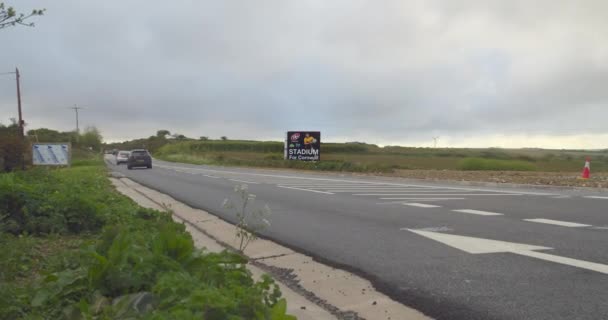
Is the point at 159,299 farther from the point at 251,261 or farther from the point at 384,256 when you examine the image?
the point at 384,256

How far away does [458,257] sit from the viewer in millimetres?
5629

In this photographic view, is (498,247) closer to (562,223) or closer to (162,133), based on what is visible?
(562,223)

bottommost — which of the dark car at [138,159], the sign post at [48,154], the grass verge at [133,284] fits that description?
the dark car at [138,159]

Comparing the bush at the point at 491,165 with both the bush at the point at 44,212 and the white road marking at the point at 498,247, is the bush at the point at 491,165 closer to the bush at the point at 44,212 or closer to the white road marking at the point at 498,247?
the white road marking at the point at 498,247

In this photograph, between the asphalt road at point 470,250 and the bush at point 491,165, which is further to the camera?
the bush at point 491,165

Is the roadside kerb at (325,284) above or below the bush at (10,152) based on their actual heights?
below

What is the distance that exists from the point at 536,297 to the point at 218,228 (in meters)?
5.30

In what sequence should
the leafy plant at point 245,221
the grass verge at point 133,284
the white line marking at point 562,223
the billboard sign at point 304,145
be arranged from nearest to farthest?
the grass verge at point 133,284 < the leafy plant at point 245,221 < the white line marking at point 562,223 < the billboard sign at point 304,145

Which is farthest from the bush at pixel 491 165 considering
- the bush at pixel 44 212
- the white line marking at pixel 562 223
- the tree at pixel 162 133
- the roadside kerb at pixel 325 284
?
the tree at pixel 162 133

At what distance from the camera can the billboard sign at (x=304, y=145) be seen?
3716 cm

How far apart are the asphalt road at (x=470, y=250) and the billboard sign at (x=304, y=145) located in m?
25.7

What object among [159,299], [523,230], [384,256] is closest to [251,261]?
[384,256]

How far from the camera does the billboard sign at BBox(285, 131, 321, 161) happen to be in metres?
37.2

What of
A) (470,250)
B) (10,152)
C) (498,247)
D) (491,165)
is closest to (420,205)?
(498,247)
